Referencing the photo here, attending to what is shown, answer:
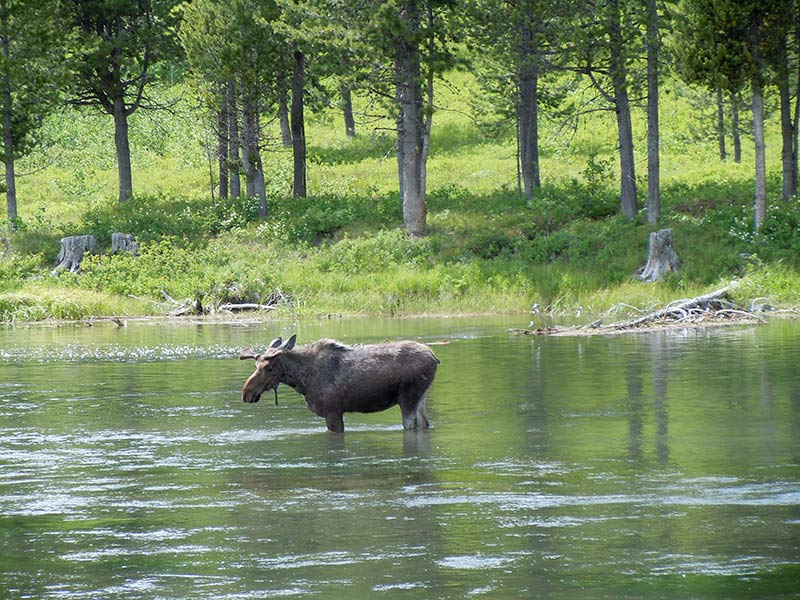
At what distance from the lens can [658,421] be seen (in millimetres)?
16375

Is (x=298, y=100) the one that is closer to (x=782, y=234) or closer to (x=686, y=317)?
(x=782, y=234)

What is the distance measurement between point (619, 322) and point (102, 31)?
2951 centimetres

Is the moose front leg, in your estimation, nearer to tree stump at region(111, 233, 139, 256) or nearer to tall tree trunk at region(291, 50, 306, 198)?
tree stump at region(111, 233, 139, 256)

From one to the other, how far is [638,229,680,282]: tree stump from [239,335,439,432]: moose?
21.6 meters

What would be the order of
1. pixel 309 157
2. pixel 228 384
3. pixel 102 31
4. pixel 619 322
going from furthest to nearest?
1. pixel 309 157
2. pixel 102 31
3. pixel 619 322
4. pixel 228 384

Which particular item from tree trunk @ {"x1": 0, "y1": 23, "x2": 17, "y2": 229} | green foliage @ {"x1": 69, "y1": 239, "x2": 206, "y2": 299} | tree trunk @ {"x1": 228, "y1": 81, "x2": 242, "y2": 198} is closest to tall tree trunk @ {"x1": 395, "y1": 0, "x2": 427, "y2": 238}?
tree trunk @ {"x1": 228, "y1": 81, "x2": 242, "y2": 198}

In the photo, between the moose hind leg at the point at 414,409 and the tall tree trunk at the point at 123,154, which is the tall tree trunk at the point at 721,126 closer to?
the tall tree trunk at the point at 123,154

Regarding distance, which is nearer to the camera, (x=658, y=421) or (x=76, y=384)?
(x=658, y=421)

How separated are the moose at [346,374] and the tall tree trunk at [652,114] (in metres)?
25.2

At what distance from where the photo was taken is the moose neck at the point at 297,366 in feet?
51.8

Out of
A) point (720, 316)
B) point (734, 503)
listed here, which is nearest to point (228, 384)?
point (734, 503)

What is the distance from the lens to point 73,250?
43.9 m

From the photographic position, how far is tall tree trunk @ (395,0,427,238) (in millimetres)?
42906

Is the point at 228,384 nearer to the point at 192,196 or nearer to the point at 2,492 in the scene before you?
the point at 2,492
